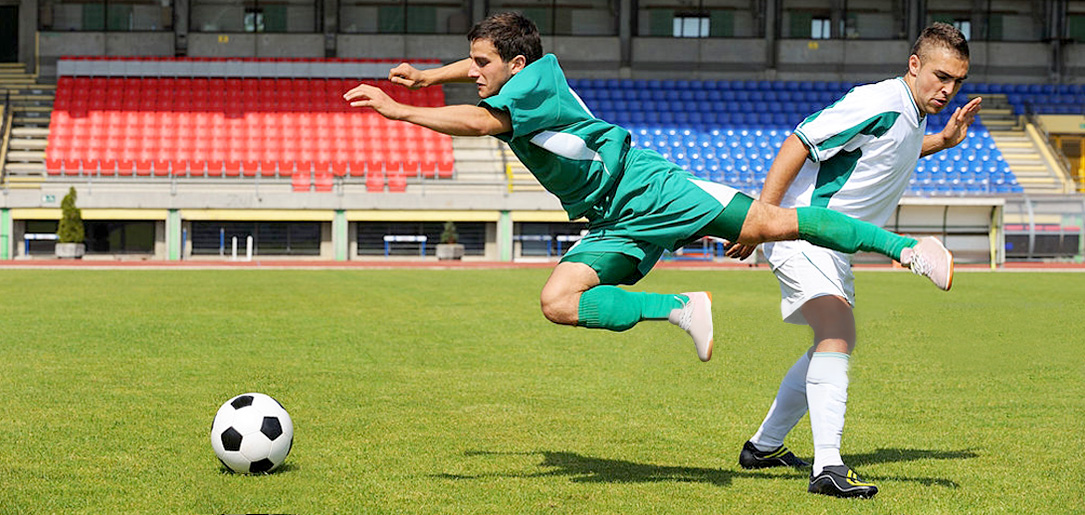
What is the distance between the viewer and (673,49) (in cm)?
4350

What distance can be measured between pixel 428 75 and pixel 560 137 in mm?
1083

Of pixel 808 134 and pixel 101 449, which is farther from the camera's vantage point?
pixel 101 449

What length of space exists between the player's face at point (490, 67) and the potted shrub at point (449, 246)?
28.7 m

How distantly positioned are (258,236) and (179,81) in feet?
28.1

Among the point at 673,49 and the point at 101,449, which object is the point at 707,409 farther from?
the point at 673,49

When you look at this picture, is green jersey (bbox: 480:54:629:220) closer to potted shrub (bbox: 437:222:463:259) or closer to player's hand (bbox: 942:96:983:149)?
player's hand (bbox: 942:96:983:149)

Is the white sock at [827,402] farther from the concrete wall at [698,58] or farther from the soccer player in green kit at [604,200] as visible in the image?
the concrete wall at [698,58]

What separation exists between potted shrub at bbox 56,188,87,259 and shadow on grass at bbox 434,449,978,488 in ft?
94.9

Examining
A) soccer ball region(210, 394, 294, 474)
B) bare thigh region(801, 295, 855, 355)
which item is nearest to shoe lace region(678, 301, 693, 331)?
bare thigh region(801, 295, 855, 355)

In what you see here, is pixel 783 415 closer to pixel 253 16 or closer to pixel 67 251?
pixel 67 251

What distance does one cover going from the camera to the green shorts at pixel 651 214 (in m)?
5.62

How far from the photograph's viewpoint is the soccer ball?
571cm

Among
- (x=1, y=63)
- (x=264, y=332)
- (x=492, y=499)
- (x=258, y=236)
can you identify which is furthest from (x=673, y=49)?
(x=492, y=499)

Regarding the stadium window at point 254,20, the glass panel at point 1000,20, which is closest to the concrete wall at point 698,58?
the glass panel at point 1000,20
